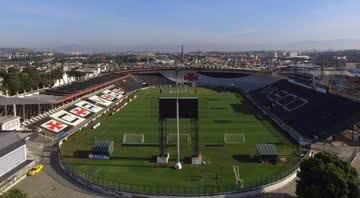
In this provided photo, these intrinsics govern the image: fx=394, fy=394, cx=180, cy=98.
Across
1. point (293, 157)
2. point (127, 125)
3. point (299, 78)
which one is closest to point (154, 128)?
point (127, 125)

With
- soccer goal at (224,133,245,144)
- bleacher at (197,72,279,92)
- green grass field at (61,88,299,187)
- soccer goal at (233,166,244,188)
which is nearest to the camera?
soccer goal at (233,166,244,188)

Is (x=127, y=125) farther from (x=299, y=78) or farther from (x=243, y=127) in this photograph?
(x=299, y=78)

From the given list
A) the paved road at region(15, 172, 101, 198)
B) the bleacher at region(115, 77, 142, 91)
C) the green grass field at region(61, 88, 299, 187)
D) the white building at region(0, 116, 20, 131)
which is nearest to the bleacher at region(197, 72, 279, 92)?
the bleacher at region(115, 77, 142, 91)

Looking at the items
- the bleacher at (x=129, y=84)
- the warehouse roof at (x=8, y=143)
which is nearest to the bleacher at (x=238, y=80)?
the bleacher at (x=129, y=84)

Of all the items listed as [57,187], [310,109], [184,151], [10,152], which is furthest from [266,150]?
[310,109]

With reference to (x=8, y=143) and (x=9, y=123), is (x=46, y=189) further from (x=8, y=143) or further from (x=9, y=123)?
(x=9, y=123)

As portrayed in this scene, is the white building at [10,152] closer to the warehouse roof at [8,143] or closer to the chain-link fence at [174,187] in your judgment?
the warehouse roof at [8,143]

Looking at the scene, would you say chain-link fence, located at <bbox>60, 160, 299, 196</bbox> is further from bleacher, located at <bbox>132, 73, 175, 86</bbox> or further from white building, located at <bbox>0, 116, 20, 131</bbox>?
bleacher, located at <bbox>132, 73, 175, 86</bbox>
